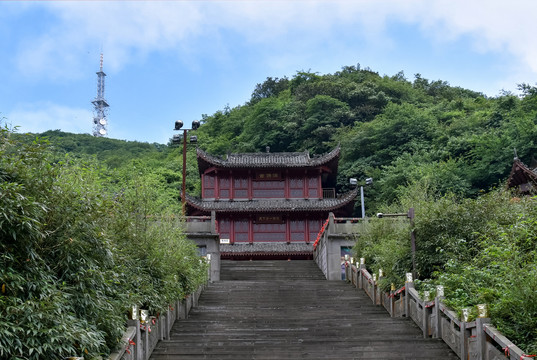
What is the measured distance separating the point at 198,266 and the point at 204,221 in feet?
29.7

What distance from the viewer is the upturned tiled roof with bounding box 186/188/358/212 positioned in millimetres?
30203

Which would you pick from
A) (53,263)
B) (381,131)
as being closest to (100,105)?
(381,131)

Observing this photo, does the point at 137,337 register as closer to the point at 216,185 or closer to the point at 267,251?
the point at 267,251

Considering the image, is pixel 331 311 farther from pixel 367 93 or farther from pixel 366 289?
pixel 367 93

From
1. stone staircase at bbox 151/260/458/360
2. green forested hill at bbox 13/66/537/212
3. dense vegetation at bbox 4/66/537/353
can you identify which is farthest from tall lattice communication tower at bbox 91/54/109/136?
stone staircase at bbox 151/260/458/360

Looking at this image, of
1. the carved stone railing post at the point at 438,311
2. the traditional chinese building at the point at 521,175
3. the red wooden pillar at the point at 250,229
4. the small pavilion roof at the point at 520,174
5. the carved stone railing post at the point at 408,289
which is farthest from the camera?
the red wooden pillar at the point at 250,229

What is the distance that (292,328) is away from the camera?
12914 millimetres

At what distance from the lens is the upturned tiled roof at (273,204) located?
30.2m

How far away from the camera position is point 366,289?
17438mm

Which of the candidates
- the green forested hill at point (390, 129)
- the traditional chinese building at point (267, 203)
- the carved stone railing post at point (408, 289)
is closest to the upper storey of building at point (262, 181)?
the traditional chinese building at point (267, 203)

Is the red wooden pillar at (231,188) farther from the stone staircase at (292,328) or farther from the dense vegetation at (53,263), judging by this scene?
the dense vegetation at (53,263)

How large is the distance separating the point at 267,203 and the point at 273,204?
35 cm

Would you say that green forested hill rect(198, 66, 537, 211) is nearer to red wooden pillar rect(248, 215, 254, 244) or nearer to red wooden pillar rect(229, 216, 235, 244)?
red wooden pillar rect(248, 215, 254, 244)

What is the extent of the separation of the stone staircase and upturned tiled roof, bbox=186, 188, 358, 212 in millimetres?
11143
